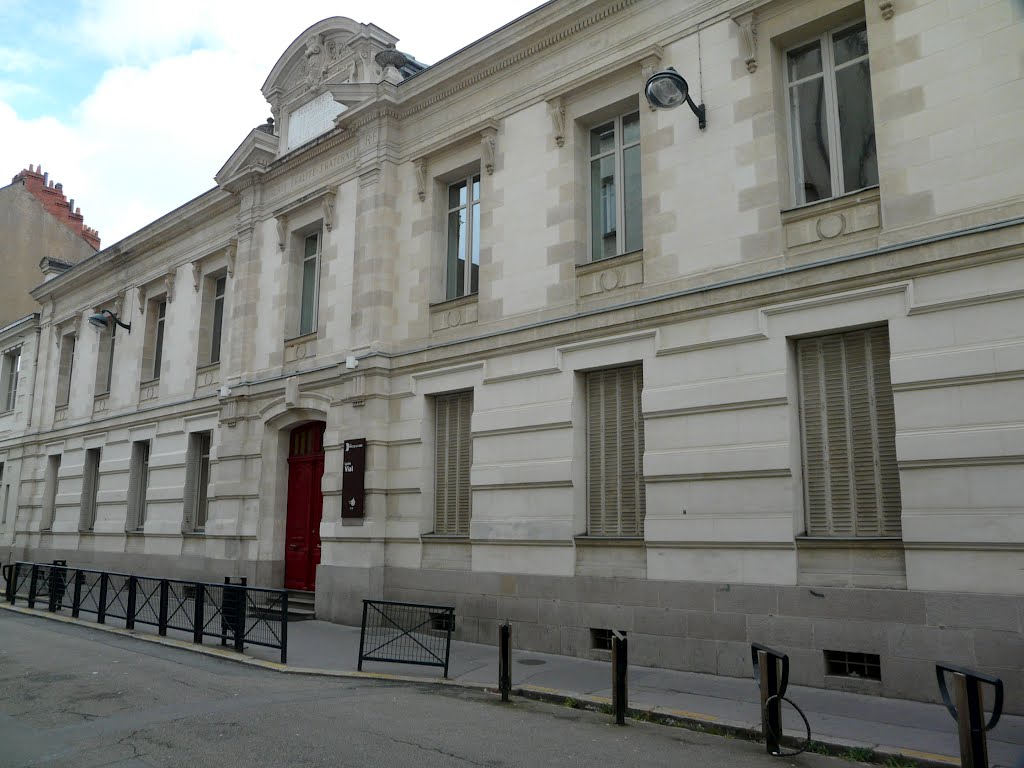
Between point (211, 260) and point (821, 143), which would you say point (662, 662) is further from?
point (211, 260)

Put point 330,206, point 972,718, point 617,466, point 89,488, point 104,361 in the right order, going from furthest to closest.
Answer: point 104,361 < point 89,488 < point 330,206 < point 617,466 < point 972,718

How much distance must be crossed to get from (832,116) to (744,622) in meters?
6.37

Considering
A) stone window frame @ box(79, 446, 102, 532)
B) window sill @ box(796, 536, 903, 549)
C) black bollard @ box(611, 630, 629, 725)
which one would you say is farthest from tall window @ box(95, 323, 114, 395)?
window sill @ box(796, 536, 903, 549)

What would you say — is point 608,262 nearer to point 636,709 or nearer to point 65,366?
point 636,709

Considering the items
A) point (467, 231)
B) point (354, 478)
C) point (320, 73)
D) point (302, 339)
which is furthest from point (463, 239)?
point (320, 73)

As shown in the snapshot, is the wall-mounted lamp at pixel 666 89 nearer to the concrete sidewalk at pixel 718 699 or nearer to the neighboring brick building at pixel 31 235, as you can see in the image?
the concrete sidewalk at pixel 718 699

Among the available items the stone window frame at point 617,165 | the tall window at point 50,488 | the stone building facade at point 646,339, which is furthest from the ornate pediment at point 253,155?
the tall window at point 50,488

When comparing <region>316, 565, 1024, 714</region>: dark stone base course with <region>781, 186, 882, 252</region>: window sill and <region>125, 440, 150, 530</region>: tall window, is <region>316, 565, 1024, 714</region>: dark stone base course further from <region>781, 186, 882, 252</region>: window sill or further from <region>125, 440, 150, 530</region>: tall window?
<region>125, 440, 150, 530</region>: tall window

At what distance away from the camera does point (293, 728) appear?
25.1ft

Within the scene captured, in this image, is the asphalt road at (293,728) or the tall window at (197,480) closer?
the asphalt road at (293,728)

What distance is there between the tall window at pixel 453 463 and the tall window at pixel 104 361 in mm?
13816

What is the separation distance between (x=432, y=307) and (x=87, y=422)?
46.5 ft

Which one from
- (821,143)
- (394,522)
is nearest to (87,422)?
(394,522)

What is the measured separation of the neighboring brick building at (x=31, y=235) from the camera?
107 feet
